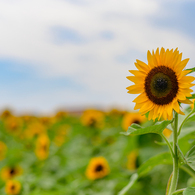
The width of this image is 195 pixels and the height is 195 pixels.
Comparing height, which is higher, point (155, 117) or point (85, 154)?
point (155, 117)

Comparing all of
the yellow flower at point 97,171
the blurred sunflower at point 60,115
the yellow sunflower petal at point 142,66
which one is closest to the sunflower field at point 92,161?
the yellow flower at point 97,171

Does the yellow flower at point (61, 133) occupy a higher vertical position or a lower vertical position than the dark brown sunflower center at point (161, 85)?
lower

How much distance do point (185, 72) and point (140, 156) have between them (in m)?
1.32

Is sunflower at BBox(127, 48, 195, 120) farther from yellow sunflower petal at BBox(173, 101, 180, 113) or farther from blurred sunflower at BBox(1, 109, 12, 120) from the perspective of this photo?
blurred sunflower at BBox(1, 109, 12, 120)

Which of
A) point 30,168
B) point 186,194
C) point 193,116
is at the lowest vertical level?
point 30,168

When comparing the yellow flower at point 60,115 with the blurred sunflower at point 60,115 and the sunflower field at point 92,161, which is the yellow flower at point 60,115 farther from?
the sunflower field at point 92,161

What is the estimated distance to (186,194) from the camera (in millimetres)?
636

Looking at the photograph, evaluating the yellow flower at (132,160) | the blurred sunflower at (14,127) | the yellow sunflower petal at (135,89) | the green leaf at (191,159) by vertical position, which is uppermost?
the yellow sunflower petal at (135,89)

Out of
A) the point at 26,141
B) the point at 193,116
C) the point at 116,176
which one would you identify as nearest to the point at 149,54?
the point at 193,116

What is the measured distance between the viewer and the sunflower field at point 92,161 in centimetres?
170

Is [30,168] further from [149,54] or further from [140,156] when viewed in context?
[149,54]

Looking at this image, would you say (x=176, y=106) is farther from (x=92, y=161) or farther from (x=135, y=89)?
(x=92, y=161)

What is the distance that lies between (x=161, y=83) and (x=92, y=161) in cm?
112

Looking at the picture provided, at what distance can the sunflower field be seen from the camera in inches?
66.8
